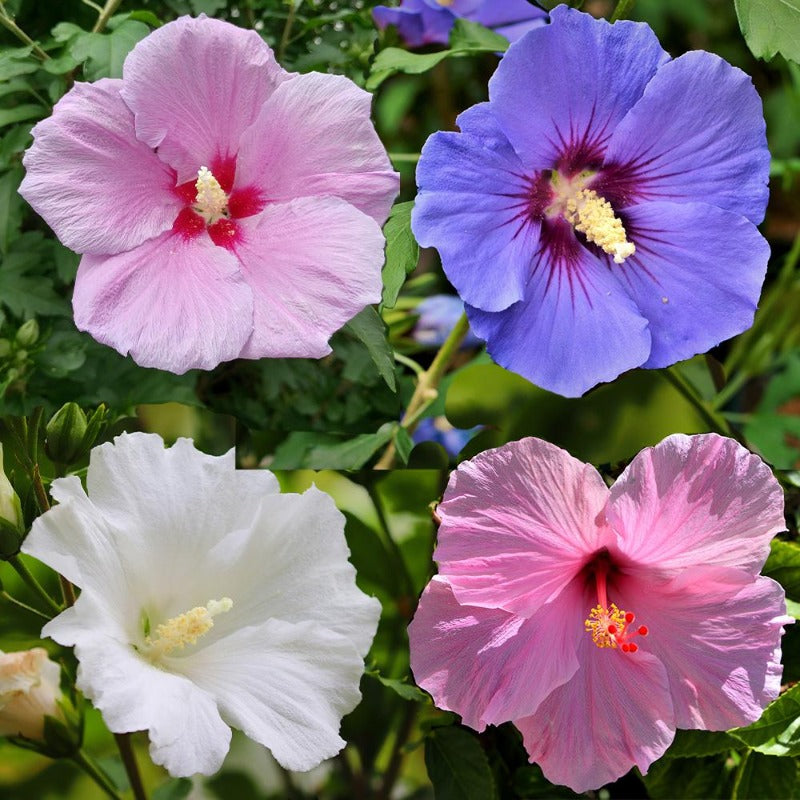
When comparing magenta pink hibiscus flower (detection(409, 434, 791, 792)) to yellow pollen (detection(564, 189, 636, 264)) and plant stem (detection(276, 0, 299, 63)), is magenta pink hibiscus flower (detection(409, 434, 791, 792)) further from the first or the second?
plant stem (detection(276, 0, 299, 63))

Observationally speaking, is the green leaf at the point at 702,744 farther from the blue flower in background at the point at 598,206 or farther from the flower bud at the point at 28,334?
the flower bud at the point at 28,334

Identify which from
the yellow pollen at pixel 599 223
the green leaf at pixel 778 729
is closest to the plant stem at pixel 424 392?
the yellow pollen at pixel 599 223

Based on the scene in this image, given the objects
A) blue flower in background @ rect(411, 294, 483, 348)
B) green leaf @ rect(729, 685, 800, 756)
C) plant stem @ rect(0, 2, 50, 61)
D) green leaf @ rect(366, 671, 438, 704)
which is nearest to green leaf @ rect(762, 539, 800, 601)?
green leaf @ rect(729, 685, 800, 756)

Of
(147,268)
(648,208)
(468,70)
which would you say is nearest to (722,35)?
(468,70)

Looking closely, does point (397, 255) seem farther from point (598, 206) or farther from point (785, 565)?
point (785, 565)

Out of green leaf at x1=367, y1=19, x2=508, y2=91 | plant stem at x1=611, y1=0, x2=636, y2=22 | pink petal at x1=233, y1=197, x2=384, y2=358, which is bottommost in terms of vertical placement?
pink petal at x1=233, y1=197, x2=384, y2=358

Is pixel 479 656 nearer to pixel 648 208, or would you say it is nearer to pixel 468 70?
pixel 648 208

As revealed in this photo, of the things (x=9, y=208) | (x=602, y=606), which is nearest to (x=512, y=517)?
(x=602, y=606)
